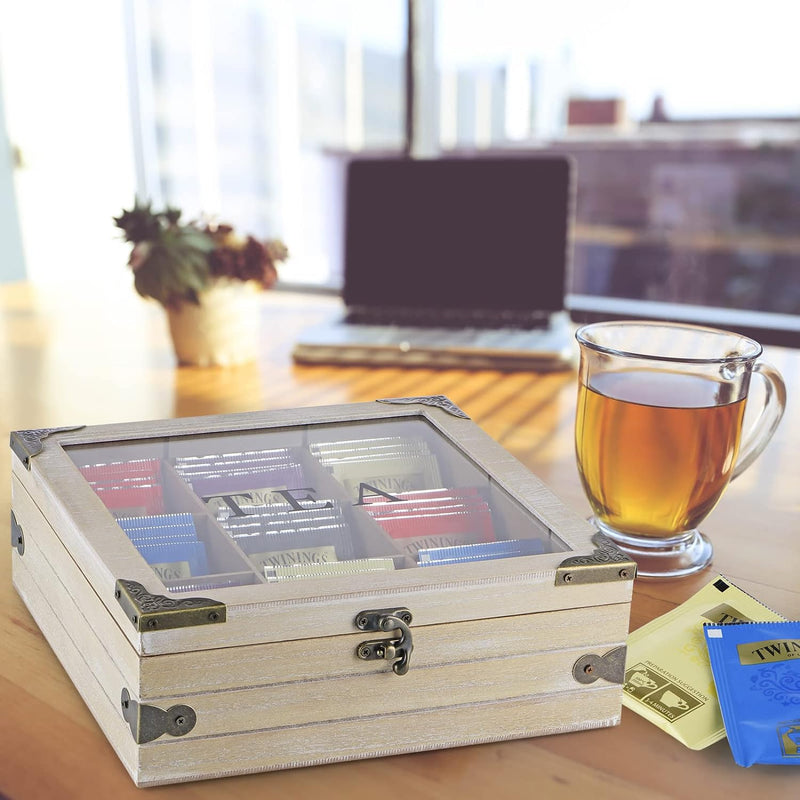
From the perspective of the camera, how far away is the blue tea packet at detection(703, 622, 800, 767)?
55cm

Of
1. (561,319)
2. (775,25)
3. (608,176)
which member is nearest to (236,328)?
(561,319)

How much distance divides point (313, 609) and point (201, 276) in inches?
35.5

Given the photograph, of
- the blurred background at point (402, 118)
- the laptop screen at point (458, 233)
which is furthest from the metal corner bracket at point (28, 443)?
the blurred background at point (402, 118)

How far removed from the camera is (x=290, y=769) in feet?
1.74

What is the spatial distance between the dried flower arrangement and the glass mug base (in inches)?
28.9

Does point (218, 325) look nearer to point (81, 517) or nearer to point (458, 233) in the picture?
point (458, 233)

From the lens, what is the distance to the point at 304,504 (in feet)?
2.16

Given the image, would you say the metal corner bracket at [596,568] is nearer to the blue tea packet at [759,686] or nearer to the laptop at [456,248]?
the blue tea packet at [759,686]

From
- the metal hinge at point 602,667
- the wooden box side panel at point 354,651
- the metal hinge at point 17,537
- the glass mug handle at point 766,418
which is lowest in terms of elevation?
the metal hinge at point 602,667

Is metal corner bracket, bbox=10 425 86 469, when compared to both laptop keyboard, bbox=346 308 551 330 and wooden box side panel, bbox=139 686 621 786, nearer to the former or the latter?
wooden box side panel, bbox=139 686 621 786

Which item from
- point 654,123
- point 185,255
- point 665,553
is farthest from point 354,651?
point 654,123

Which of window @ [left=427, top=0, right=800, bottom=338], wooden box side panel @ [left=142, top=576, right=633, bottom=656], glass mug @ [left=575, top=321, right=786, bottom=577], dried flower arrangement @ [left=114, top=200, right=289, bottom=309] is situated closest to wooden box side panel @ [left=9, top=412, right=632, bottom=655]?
wooden box side panel @ [left=142, top=576, right=633, bottom=656]

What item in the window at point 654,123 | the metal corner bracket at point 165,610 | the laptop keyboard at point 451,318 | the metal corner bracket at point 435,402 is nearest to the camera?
the metal corner bracket at point 165,610

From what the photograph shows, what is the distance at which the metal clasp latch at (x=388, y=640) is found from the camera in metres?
0.52
